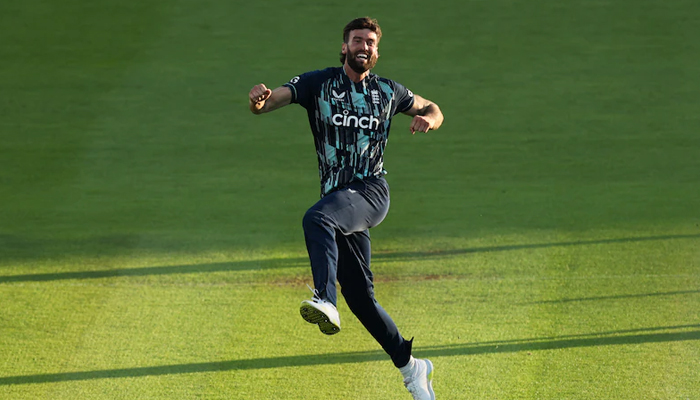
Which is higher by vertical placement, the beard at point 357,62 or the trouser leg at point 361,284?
the beard at point 357,62

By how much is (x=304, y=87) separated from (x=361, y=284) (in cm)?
116

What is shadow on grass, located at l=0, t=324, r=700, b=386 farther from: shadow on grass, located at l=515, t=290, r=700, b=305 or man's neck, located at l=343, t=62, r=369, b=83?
man's neck, located at l=343, t=62, r=369, b=83

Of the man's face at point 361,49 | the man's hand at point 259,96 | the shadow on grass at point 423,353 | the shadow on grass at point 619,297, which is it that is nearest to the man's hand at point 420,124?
the man's face at point 361,49

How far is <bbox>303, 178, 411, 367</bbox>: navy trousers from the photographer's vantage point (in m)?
5.01

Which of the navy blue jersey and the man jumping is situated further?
the navy blue jersey

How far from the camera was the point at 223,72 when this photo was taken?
1227 cm

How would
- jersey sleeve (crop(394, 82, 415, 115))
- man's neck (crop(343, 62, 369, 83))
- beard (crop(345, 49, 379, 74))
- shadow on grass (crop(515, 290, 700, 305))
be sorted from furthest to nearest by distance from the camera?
shadow on grass (crop(515, 290, 700, 305)) < jersey sleeve (crop(394, 82, 415, 115)) < man's neck (crop(343, 62, 369, 83)) < beard (crop(345, 49, 379, 74))

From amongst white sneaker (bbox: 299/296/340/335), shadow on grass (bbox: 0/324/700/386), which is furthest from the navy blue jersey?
shadow on grass (bbox: 0/324/700/386)

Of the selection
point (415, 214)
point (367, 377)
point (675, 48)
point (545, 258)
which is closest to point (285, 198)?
point (415, 214)

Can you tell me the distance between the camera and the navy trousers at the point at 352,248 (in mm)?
5012

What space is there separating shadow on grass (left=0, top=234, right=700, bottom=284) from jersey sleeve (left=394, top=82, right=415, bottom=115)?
268cm

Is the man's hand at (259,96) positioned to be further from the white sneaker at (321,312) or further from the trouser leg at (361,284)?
the white sneaker at (321,312)

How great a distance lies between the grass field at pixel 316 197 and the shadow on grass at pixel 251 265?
29 mm

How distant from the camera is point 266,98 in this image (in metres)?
5.25
